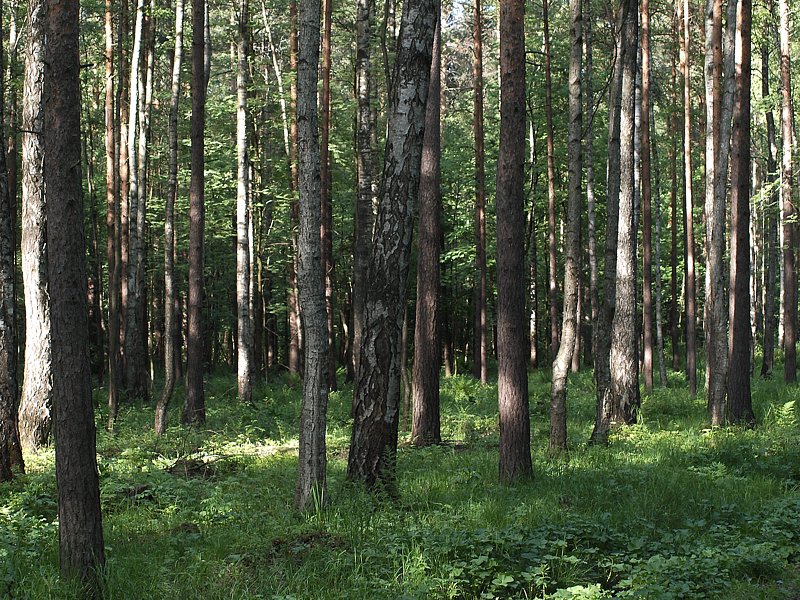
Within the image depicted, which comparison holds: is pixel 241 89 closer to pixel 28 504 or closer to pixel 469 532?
pixel 28 504

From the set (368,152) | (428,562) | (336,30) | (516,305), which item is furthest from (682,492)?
(336,30)

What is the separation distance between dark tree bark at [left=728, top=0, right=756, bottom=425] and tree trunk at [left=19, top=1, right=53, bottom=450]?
11.9 metres

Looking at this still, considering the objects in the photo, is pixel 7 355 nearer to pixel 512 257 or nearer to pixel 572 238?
pixel 512 257

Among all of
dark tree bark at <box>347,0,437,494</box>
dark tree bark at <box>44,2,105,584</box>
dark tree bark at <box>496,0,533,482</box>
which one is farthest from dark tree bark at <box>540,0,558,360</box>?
dark tree bark at <box>44,2,105,584</box>

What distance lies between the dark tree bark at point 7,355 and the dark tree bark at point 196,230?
19.4ft

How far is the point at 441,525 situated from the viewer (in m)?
7.00

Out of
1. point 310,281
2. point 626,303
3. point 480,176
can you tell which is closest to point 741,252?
point 626,303

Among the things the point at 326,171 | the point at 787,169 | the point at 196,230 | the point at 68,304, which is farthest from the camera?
the point at 326,171

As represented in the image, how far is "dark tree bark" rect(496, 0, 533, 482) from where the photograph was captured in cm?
922

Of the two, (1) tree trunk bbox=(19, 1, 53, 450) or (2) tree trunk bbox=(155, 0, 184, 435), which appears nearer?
(1) tree trunk bbox=(19, 1, 53, 450)

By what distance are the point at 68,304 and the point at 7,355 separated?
4.24 metres

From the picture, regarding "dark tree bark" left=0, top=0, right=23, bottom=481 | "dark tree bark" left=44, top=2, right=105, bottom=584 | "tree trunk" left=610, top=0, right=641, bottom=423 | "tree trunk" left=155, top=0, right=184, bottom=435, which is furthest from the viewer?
"tree trunk" left=610, top=0, right=641, bottom=423

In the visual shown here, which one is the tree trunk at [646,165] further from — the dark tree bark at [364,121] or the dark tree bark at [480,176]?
the dark tree bark at [364,121]

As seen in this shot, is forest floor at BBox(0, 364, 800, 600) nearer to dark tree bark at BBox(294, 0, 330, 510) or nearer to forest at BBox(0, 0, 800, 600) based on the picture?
forest at BBox(0, 0, 800, 600)
